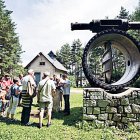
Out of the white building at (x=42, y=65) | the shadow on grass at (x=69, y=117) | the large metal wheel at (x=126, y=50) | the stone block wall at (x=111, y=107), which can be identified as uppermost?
the white building at (x=42, y=65)

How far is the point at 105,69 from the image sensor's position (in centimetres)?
1105

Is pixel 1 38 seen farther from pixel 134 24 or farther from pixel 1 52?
pixel 134 24

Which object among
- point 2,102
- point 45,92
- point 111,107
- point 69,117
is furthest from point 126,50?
point 2,102

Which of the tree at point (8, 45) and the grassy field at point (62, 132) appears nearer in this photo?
the grassy field at point (62, 132)

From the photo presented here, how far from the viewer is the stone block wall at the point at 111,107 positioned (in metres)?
9.29

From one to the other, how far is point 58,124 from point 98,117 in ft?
4.68

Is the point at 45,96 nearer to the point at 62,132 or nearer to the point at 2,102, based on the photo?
the point at 62,132

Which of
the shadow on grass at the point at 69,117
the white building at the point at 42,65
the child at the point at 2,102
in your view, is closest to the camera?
the shadow on grass at the point at 69,117

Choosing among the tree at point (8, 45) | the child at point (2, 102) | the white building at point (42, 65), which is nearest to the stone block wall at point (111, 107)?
the child at point (2, 102)

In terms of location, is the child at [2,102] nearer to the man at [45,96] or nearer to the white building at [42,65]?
the man at [45,96]

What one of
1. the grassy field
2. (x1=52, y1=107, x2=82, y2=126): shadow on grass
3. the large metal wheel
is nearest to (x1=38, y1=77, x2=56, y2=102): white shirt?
the grassy field

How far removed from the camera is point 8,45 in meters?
43.4

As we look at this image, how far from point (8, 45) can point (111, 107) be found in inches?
1426

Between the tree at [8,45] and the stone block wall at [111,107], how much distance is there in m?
32.5
